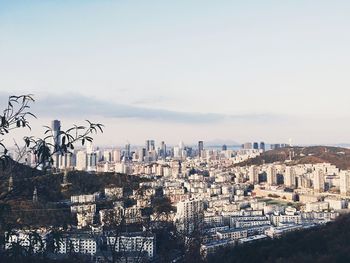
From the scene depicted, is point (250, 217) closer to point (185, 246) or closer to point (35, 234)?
point (185, 246)

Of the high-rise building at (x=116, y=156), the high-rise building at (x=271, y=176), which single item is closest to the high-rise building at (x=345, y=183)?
the high-rise building at (x=271, y=176)

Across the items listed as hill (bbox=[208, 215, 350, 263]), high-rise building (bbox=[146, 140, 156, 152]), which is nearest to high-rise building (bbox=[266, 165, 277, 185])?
hill (bbox=[208, 215, 350, 263])

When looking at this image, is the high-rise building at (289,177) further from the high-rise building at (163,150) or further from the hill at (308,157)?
the high-rise building at (163,150)

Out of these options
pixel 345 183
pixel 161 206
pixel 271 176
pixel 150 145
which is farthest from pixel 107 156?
pixel 161 206

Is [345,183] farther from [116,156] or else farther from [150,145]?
[150,145]

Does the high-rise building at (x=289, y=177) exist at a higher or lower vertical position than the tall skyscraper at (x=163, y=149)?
lower

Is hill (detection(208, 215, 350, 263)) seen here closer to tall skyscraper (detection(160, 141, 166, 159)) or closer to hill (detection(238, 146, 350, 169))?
hill (detection(238, 146, 350, 169))
